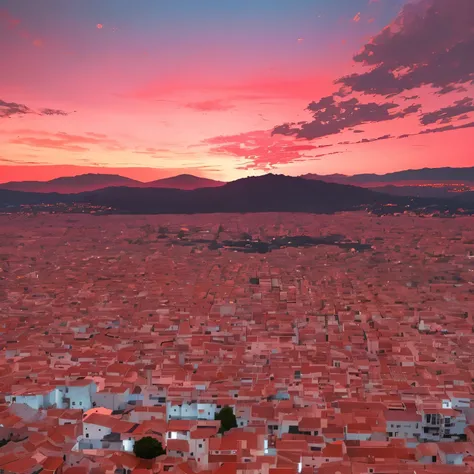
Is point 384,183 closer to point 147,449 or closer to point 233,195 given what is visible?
point 233,195

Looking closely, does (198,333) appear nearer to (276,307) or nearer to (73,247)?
(276,307)

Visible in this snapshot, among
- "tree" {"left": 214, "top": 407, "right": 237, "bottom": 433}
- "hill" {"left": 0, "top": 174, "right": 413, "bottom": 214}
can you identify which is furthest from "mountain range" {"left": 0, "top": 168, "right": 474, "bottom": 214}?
"tree" {"left": 214, "top": 407, "right": 237, "bottom": 433}

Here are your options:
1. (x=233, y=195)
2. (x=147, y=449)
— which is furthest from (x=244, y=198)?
(x=147, y=449)

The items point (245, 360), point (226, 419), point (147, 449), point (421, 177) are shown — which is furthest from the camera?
point (421, 177)

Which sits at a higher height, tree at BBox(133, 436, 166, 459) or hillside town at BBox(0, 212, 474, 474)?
tree at BBox(133, 436, 166, 459)

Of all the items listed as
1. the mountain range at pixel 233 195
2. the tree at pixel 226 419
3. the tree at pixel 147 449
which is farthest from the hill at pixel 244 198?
the tree at pixel 147 449

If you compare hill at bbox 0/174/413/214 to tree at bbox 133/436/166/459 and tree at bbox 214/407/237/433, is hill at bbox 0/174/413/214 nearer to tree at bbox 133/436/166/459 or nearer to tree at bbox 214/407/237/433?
tree at bbox 214/407/237/433
